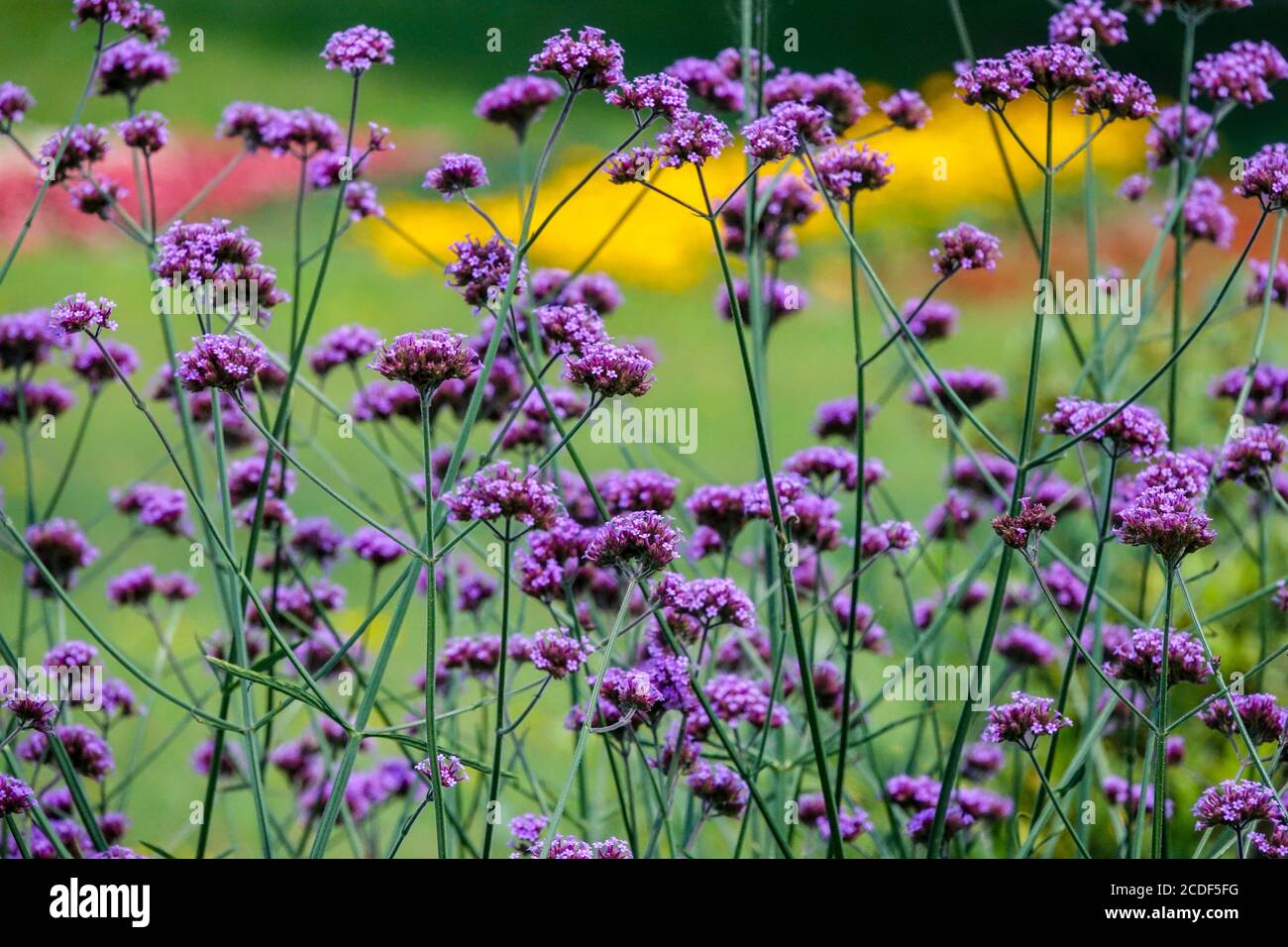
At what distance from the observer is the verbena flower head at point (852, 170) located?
4.18 feet

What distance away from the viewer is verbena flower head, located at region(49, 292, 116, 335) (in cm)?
110

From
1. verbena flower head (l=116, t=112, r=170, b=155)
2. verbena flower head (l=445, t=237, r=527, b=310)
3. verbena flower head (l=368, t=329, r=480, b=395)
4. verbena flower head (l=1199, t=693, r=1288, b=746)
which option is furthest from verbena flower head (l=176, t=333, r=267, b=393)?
verbena flower head (l=1199, t=693, r=1288, b=746)

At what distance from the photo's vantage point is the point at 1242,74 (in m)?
1.43

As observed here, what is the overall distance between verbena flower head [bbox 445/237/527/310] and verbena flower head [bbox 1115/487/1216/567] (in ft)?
1.81

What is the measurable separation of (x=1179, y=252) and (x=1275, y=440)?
9.8 inches

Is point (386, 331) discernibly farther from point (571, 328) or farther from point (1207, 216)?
point (571, 328)

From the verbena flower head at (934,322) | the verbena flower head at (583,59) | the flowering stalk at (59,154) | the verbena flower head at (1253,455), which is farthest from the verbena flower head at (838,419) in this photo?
the flowering stalk at (59,154)

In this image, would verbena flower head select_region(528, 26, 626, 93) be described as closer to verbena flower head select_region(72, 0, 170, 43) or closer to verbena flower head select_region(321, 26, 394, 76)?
verbena flower head select_region(321, 26, 394, 76)

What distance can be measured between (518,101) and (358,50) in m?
0.31

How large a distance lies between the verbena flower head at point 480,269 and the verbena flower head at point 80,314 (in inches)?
11.3

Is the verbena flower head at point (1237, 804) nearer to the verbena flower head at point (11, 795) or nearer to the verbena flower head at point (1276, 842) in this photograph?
the verbena flower head at point (1276, 842)

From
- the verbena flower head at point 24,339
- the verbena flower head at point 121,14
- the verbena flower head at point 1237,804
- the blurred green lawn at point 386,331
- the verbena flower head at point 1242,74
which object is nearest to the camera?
the verbena flower head at point 1237,804
